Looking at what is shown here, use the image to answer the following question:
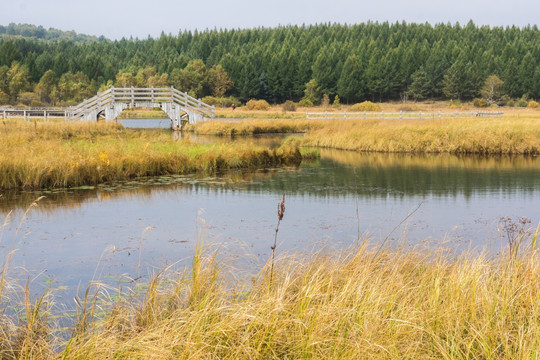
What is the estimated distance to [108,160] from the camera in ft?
59.8

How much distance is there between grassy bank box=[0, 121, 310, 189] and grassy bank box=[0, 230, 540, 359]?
10.7m

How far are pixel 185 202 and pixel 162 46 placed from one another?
15993cm

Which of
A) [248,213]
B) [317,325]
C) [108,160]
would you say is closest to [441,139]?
[108,160]

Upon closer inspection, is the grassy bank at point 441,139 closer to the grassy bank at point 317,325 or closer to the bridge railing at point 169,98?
the bridge railing at point 169,98

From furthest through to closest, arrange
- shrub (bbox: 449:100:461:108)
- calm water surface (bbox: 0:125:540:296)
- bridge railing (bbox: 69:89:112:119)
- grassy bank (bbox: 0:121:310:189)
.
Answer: shrub (bbox: 449:100:461:108), bridge railing (bbox: 69:89:112:119), grassy bank (bbox: 0:121:310:189), calm water surface (bbox: 0:125:540:296)

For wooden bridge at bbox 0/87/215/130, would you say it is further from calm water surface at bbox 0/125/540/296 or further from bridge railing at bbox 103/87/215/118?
calm water surface at bbox 0/125/540/296

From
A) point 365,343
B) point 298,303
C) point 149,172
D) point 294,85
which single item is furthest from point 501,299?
point 294,85

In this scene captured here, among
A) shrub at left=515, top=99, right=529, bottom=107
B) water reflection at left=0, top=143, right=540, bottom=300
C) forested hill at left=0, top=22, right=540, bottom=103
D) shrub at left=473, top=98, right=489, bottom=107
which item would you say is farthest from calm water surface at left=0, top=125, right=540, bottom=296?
forested hill at left=0, top=22, right=540, bottom=103

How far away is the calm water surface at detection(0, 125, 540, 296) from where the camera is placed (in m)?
9.73

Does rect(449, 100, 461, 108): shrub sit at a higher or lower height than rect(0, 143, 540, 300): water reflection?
higher

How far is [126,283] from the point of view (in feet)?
26.9

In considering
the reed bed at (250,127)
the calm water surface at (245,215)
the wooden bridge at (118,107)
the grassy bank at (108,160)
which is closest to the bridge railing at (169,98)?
the wooden bridge at (118,107)

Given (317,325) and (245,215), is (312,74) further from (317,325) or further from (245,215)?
(317,325)

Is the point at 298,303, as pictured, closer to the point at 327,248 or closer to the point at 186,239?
the point at 327,248
